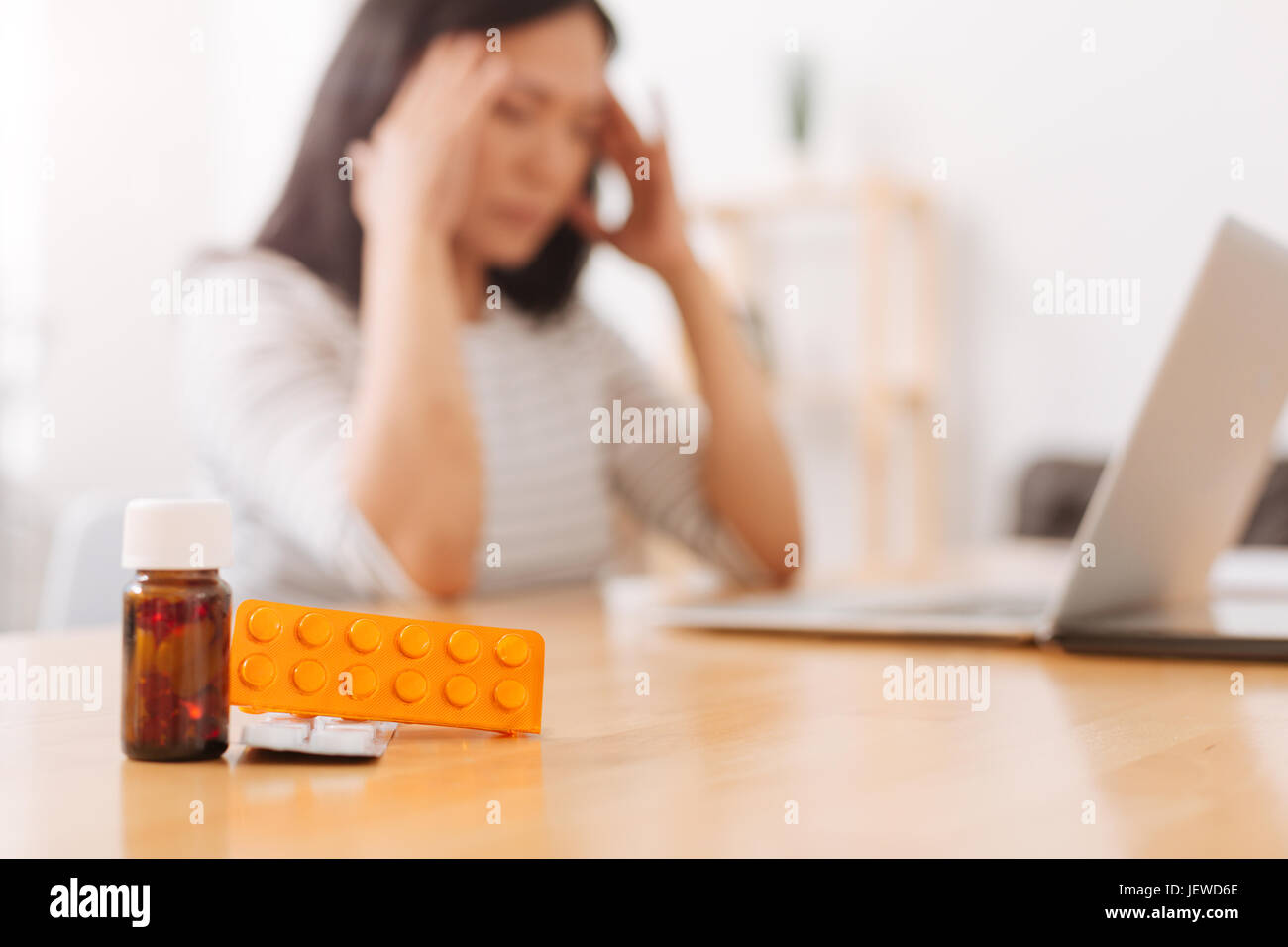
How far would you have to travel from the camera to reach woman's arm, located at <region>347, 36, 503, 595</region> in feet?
3.95

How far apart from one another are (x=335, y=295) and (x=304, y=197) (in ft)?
0.41

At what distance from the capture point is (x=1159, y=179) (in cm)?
307

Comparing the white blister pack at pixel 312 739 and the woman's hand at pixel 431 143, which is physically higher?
the woman's hand at pixel 431 143

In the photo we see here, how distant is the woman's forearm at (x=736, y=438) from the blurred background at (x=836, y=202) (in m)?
1.48

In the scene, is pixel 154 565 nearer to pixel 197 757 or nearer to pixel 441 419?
pixel 197 757

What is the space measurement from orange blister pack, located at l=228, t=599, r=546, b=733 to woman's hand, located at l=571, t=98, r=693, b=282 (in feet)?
3.41

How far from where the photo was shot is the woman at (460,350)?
A: 1216 millimetres

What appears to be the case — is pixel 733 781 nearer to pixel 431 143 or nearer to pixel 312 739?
pixel 312 739

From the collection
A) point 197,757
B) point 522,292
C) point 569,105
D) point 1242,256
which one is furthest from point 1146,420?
point 522,292

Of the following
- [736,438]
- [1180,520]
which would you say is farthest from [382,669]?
[736,438]

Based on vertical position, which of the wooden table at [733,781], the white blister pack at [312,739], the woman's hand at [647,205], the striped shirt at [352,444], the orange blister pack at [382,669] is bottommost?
the wooden table at [733,781]

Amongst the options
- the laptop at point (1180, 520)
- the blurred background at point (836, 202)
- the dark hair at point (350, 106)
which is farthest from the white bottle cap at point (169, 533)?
the blurred background at point (836, 202)

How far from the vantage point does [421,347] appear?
4.07ft

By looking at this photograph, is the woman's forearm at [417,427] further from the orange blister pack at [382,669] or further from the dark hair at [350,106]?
the orange blister pack at [382,669]
